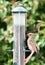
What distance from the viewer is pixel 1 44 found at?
456cm

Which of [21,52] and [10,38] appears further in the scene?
[10,38]

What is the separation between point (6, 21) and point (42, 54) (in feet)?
1.92

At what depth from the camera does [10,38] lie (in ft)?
14.5

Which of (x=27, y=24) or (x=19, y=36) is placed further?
(x=27, y=24)

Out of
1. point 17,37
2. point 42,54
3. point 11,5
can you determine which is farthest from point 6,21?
point 17,37

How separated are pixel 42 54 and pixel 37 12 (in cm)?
51

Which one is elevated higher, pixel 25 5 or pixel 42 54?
pixel 25 5

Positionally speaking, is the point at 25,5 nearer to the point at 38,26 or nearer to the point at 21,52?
the point at 38,26

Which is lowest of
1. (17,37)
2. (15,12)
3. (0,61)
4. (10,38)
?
(0,61)

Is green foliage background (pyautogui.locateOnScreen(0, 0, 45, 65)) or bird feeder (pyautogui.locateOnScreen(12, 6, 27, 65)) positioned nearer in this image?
bird feeder (pyautogui.locateOnScreen(12, 6, 27, 65))

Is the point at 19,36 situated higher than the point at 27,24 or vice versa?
the point at 19,36

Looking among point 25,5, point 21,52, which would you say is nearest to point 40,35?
point 25,5

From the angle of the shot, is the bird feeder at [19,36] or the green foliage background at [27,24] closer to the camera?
the bird feeder at [19,36]

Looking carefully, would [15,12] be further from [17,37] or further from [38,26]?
[38,26]
